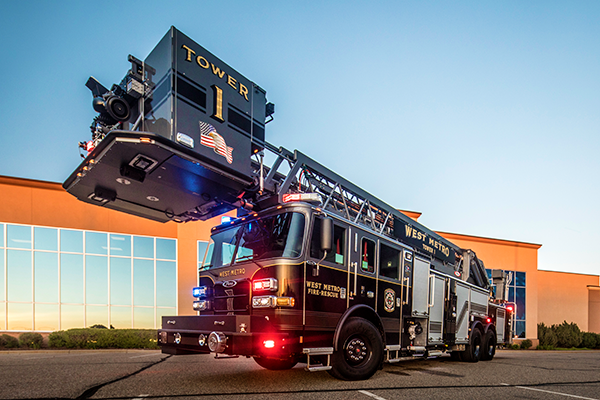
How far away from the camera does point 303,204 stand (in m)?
6.04

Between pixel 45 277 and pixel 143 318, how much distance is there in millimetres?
4620

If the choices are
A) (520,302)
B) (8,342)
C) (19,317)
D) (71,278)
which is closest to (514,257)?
(520,302)

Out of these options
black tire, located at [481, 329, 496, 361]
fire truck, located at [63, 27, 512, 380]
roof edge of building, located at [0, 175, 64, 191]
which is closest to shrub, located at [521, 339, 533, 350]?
black tire, located at [481, 329, 496, 361]

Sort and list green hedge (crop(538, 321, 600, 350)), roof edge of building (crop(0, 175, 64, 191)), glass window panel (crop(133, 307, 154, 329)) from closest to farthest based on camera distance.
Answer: roof edge of building (crop(0, 175, 64, 191)), glass window panel (crop(133, 307, 154, 329)), green hedge (crop(538, 321, 600, 350))

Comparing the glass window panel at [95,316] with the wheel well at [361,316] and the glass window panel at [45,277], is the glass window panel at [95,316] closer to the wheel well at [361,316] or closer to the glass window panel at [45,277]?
the glass window panel at [45,277]

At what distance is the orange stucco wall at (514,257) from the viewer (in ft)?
95.6

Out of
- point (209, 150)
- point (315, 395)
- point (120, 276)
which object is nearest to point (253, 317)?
point (315, 395)

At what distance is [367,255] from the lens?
7.02 m

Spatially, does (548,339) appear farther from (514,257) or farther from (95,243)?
(95,243)

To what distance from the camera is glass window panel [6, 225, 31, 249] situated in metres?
18.3

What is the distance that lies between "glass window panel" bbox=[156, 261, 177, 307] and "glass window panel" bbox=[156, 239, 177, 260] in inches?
11.4

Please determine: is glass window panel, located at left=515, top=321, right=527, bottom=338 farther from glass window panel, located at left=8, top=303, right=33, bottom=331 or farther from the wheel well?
glass window panel, located at left=8, top=303, right=33, bottom=331

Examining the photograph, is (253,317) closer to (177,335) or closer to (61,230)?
(177,335)

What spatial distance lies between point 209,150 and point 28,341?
50.8ft
